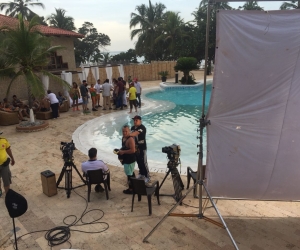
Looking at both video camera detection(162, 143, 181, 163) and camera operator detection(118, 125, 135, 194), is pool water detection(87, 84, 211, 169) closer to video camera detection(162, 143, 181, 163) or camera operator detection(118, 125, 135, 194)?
camera operator detection(118, 125, 135, 194)

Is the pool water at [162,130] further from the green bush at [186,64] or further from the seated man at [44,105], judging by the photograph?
the green bush at [186,64]

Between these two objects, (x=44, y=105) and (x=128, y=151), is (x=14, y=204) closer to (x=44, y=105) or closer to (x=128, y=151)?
(x=128, y=151)

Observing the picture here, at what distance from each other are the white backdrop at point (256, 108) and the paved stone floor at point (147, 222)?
30.4 inches

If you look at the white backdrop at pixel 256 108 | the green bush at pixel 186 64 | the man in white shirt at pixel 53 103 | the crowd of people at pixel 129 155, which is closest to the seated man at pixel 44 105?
the man in white shirt at pixel 53 103

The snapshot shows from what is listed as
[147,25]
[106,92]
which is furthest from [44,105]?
[147,25]

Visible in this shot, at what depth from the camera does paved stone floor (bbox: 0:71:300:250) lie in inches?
171

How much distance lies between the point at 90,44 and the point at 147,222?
42.9 meters

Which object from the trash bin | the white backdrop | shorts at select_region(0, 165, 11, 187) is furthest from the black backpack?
the white backdrop

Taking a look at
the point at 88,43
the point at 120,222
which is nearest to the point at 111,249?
the point at 120,222

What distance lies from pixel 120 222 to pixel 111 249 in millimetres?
744

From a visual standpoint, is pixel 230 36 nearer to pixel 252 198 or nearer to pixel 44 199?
pixel 252 198

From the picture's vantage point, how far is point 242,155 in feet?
12.8

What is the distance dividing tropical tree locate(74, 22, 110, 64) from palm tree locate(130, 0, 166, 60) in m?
8.98

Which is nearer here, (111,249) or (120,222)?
(111,249)
